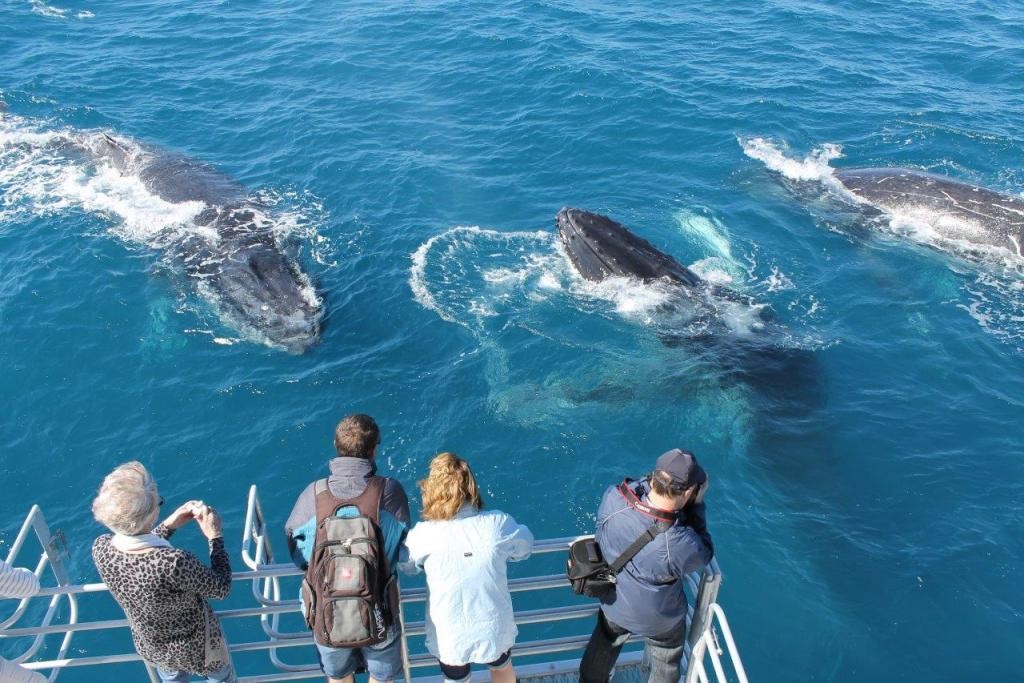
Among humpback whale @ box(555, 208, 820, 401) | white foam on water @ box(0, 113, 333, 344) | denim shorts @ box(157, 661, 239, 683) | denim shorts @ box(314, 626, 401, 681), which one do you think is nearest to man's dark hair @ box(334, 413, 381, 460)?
denim shorts @ box(314, 626, 401, 681)

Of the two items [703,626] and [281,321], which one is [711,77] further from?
[703,626]

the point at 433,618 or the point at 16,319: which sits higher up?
the point at 433,618

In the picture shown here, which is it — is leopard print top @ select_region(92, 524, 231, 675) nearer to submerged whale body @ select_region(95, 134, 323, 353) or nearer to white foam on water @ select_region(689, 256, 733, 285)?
submerged whale body @ select_region(95, 134, 323, 353)

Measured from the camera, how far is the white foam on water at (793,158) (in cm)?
2600

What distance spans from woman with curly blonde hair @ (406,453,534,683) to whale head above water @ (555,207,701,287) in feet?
42.8

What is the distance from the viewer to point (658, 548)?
22.4 feet

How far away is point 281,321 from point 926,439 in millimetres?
14391

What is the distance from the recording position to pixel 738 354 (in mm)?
18000

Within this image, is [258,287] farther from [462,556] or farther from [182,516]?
[462,556]

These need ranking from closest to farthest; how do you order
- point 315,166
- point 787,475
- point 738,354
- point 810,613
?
point 810,613 < point 787,475 < point 738,354 < point 315,166

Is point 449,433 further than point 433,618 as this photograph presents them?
Yes

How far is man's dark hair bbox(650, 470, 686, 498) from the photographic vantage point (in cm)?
662

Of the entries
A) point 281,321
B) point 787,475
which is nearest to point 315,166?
point 281,321

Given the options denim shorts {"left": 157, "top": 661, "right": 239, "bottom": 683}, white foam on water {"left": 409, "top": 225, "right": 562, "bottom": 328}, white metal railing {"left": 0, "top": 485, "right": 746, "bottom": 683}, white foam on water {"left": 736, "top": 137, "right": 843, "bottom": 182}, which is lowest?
white foam on water {"left": 409, "top": 225, "right": 562, "bottom": 328}
